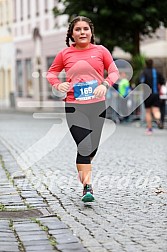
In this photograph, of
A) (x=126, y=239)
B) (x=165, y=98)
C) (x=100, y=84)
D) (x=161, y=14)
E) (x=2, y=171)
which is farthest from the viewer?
(x=161, y=14)

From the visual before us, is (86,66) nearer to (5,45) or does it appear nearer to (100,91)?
(100,91)

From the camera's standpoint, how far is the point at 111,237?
6.03 metres

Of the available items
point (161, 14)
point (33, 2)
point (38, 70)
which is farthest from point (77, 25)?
point (33, 2)

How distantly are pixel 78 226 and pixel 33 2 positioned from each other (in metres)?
45.1

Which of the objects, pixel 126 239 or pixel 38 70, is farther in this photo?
pixel 38 70

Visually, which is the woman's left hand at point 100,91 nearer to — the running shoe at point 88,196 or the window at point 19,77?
the running shoe at point 88,196

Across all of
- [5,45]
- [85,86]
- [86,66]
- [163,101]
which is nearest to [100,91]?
[85,86]

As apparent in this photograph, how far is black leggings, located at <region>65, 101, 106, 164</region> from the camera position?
7.73 m

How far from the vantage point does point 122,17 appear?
28703mm

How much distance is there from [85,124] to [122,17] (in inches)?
Result: 838

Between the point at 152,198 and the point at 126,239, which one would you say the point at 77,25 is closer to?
the point at 152,198

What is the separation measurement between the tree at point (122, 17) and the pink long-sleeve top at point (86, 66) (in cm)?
2050

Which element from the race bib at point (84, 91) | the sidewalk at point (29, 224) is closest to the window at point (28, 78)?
the sidewalk at point (29, 224)

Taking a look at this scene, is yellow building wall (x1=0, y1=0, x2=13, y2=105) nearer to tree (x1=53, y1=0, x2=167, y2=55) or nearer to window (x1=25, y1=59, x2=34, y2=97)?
window (x1=25, y1=59, x2=34, y2=97)
